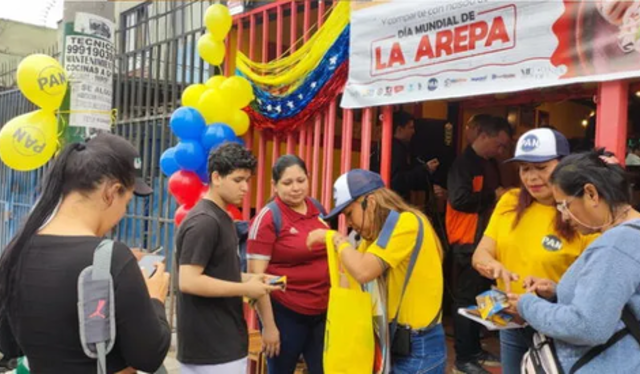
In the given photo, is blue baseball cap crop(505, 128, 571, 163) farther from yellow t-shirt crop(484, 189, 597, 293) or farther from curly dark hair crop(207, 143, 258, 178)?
curly dark hair crop(207, 143, 258, 178)

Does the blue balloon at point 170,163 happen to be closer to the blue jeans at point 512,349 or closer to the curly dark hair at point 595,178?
the blue jeans at point 512,349

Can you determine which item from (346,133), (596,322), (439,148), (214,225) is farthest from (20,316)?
(439,148)

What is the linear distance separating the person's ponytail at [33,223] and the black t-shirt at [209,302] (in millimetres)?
914

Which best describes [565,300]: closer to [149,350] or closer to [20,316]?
[149,350]

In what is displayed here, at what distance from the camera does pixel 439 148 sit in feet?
20.1

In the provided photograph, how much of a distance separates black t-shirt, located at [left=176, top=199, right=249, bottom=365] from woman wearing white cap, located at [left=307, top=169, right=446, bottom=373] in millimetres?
573

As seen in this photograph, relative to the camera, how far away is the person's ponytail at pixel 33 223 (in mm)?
1682

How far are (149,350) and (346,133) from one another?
3297 millimetres

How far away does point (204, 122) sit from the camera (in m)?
5.18

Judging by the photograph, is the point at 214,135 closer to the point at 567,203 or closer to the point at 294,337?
the point at 294,337

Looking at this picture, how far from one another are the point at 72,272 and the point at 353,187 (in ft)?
4.35

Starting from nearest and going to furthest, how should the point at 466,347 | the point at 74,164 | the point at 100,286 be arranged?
the point at 100,286
the point at 74,164
the point at 466,347

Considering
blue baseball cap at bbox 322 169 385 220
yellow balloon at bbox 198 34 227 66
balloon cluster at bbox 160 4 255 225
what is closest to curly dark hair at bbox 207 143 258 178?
blue baseball cap at bbox 322 169 385 220

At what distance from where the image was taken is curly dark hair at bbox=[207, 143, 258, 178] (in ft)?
9.37
